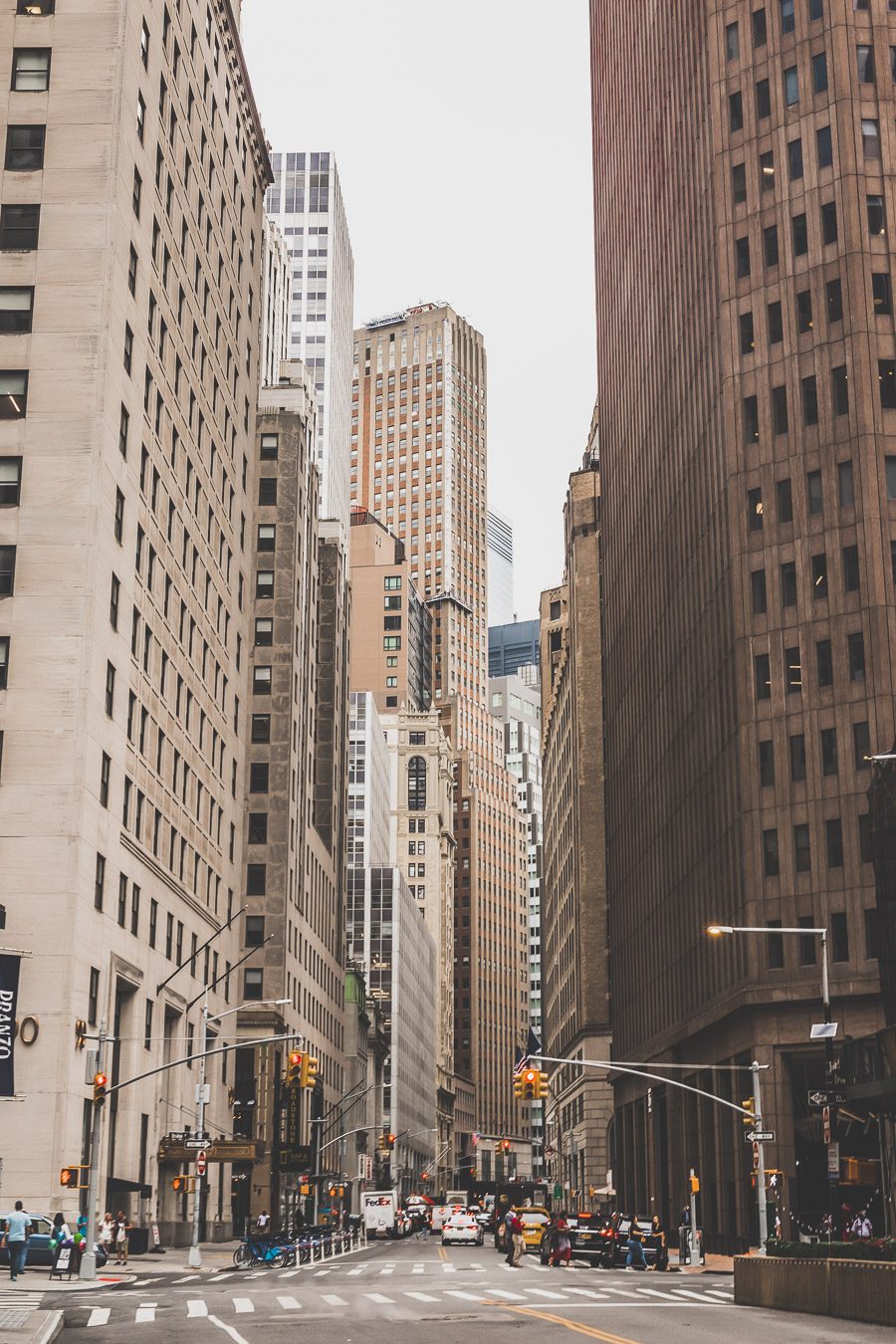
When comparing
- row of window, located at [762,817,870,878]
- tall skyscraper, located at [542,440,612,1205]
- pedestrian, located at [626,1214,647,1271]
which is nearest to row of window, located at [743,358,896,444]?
row of window, located at [762,817,870,878]

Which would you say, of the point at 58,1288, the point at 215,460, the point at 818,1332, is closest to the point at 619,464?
the point at 215,460

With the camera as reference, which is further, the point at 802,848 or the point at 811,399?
the point at 811,399

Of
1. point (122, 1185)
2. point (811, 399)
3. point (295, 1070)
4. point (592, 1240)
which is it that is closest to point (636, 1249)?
point (592, 1240)

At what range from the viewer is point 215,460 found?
289ft

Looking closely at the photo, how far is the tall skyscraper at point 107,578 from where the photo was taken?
55.0 m

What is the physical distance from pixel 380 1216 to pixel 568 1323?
A: 3342 inches

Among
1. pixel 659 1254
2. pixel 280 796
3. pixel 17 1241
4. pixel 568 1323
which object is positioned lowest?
pixel 659 1254

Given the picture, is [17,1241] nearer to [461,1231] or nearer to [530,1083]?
[530,1083]

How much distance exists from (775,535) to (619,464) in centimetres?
4552

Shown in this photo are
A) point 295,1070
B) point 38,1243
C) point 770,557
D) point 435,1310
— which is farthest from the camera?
point 770,557

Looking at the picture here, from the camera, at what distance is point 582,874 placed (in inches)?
5453

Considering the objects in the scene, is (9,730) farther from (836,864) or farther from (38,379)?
(836,864)

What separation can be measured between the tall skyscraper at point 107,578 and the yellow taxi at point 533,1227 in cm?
1605

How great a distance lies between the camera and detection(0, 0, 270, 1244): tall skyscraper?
5500 centimetres
